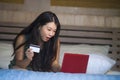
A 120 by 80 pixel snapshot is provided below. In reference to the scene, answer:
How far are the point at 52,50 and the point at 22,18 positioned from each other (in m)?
0.94

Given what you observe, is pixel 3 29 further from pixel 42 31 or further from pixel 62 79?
pixel 62 79

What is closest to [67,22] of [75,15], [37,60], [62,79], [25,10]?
[75,15]

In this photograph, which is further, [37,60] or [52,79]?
[37,60]

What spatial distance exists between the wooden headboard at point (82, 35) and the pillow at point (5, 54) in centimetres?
27

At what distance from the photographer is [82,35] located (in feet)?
9.50

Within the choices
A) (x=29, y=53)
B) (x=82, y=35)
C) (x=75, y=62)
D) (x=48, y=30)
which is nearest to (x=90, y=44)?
(x=82, y=35)

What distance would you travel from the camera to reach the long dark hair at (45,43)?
2.15 meters

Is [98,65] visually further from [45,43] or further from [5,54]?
[5,54]

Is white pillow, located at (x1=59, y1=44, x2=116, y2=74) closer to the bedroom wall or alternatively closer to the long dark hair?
the long dark hair

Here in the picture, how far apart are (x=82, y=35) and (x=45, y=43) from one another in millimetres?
790

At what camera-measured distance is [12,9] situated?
3.04 metres

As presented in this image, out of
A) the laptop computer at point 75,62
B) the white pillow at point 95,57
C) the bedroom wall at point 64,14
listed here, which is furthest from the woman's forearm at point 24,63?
the bedroom wall at point 64,14

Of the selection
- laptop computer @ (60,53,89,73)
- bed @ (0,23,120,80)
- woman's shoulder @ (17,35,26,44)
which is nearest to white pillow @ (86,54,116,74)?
bed @ (0,23,120,80)

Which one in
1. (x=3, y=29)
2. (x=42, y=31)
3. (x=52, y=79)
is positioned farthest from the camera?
(x=3, y=29)
